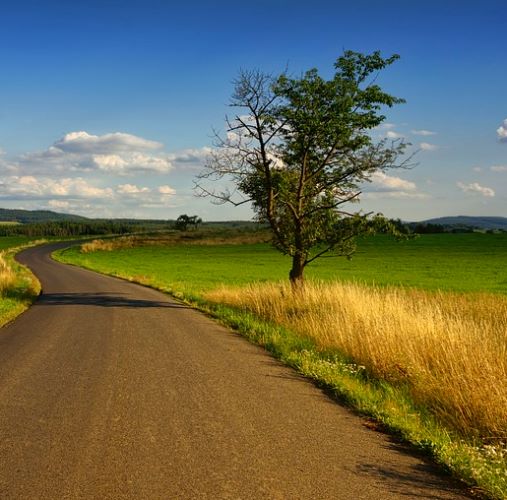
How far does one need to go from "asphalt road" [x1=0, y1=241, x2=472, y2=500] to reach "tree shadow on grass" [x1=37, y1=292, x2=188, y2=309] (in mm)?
8853

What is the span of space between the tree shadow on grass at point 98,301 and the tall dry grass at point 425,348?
5335 millimetres

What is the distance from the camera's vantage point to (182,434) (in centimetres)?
553

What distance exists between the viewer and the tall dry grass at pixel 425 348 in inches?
258

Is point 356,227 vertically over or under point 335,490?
over

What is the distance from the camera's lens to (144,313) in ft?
54.1

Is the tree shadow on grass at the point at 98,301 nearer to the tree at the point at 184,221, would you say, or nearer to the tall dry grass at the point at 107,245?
the tall dry grass at the point at 107,245

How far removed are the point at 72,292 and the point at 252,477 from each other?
22.2 metres

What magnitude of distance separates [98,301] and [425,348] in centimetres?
1478

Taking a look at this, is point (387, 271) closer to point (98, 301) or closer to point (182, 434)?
point (98, 301)

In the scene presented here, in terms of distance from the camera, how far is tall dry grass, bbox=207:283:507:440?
654 centimetres

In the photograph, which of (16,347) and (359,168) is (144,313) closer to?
(16,347)

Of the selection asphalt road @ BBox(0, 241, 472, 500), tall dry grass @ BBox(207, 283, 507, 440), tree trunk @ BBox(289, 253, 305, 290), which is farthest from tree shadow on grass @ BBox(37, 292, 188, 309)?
asphalt road @ BBox(0, 241, 472, 500)

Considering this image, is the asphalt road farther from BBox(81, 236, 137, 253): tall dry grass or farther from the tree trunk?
BBox(81, 236, 137, 253): tall dry grass

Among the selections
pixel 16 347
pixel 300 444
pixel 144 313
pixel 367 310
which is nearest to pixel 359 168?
pixel 367 310
